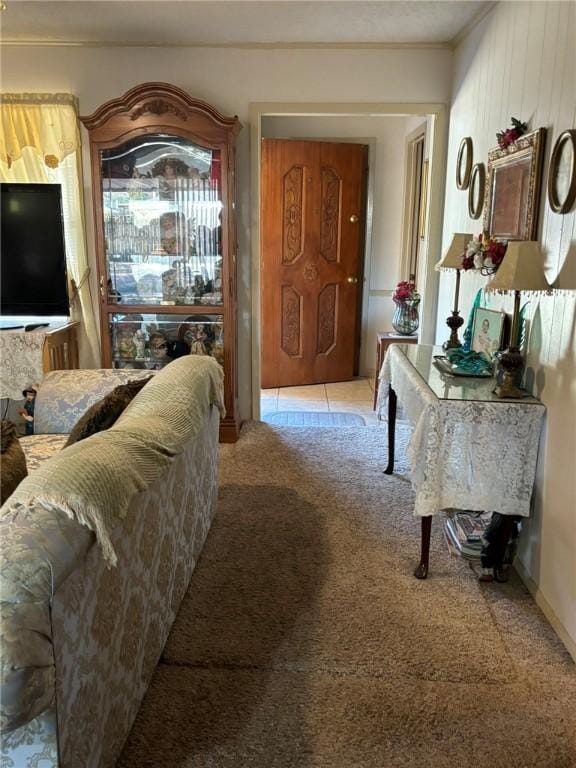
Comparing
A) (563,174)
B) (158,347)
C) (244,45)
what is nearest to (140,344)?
(158,347)

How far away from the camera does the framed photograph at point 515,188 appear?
2307 millimetres

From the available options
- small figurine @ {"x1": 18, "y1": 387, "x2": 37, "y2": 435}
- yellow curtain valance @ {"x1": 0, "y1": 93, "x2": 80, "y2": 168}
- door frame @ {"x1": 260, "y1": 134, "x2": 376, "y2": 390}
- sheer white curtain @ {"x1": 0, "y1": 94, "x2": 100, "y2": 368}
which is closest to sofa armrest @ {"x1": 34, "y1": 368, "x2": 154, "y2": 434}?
small figurine @ {"x1": 18, "y1": 387, "x2": 37, "y2": 435}

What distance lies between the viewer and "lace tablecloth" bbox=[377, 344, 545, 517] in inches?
87.0

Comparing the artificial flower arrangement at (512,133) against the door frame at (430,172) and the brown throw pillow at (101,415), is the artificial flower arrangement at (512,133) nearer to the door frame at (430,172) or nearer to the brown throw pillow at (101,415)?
the door frame at (430,172)

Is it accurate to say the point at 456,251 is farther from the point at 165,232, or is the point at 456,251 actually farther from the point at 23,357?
the point at 23,357

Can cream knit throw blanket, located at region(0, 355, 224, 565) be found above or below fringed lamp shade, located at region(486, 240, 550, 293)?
below

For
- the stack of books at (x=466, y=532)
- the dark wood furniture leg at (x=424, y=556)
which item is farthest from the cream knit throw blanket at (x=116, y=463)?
the stack of books at (x=466, y=532)

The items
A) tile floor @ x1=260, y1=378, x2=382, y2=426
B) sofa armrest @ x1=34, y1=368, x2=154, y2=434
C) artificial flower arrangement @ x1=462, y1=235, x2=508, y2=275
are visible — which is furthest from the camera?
tile floor @ x1=260, y1=378, x2=382, y2=426

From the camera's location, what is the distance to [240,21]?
3.31 metres

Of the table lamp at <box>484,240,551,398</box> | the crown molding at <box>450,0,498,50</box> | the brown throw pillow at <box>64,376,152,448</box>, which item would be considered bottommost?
the brown throw pillow at <box>64,376,152,448</box>

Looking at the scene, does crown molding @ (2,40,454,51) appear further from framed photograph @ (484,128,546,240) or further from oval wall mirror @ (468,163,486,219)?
framed photograph @ (484,128,546,240)

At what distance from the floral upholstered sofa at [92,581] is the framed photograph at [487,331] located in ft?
4.38

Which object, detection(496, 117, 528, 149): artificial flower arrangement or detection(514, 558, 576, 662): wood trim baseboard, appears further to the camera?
detection(496, 117, 528, 149): artificial flower arrangement

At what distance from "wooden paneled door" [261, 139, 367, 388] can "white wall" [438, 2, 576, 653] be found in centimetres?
240
